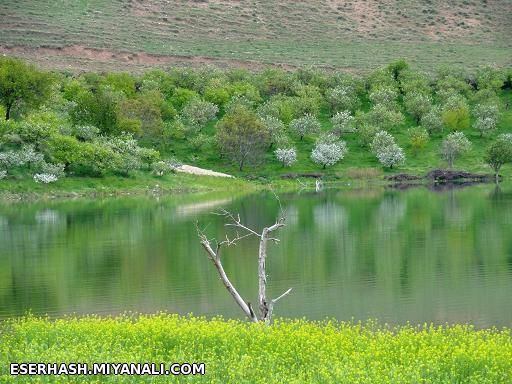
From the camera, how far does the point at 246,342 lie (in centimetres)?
2106

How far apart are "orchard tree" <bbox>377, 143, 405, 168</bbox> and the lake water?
2567 centimetres

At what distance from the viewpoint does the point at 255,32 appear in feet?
529

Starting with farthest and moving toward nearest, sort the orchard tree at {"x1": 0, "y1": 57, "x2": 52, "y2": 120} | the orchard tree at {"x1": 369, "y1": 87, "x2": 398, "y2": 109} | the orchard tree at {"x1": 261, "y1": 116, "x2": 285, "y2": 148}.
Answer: the orchard tree at {"x1": 369, "y1": 87, "x2": 398, "y2": 109}, the orchard tree at {"x1": 261, "y1": 116, "x2": 285, "y2": 148}, the orchard tree at {"x1": 0, "y1": 57, "x2": 52, "y2": 120}

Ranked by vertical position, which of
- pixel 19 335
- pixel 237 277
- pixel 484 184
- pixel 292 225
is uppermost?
pixel 19 335

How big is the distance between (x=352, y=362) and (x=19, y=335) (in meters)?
8.41

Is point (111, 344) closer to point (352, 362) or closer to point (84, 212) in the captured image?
point (352, 362)

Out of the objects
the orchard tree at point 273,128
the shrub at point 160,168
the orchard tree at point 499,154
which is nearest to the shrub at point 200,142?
the orchard tree at point 273,128

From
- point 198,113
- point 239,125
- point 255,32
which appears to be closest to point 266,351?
point 239,125

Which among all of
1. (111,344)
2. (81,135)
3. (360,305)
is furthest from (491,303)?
(81,135)

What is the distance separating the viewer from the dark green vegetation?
291 feet

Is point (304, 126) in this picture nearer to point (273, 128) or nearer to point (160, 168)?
point (273, 128)

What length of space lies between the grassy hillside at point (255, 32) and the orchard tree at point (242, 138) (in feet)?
142

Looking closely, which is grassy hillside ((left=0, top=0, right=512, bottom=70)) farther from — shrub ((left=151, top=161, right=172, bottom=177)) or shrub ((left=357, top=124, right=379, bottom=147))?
shrub ((left=151, top=161, right=172, bottom=177))

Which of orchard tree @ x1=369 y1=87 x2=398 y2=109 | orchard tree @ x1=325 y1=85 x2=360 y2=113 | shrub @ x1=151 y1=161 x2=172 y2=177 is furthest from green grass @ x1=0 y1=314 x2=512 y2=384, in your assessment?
orchard tree @ x1=325 y1=85 x2=360 y2=113
